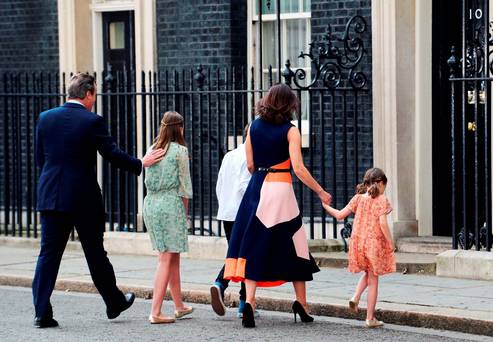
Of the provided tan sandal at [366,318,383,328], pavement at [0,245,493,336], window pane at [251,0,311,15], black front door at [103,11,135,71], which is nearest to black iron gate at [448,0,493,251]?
pavement at [0,245,493,336]

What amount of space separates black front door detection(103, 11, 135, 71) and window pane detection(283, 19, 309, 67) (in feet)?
7.81

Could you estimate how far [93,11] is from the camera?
17516mm

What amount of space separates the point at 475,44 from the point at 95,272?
4.17 meters

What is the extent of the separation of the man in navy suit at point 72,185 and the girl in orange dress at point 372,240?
1.56 meters

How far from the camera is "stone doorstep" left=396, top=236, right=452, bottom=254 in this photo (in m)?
13.4

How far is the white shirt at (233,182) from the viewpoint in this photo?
34.8 feet

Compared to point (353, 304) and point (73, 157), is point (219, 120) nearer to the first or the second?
point (73, 157)

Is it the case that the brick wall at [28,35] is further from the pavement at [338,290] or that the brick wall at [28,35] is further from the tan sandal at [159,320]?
the tan sandal at [159,320]

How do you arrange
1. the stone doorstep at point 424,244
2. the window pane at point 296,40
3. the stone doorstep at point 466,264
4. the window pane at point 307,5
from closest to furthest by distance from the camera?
1. the stone doorstep at point 466,264
2. the stone doorstep at point 424,244
3. the window pane at point 307,5
4. the window pane at point 296,40

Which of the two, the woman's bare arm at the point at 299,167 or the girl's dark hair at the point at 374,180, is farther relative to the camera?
the girl's dark hair at the point at 374,180

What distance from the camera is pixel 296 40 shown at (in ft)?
50.7

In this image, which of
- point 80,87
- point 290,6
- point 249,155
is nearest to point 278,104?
point 249,155

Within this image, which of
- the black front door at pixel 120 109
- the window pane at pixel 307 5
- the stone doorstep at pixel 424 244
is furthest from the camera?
the window pane at pixel 307 5

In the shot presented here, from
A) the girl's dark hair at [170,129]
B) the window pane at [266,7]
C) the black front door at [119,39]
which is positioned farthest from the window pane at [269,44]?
the girl's dark hair at [170,129]
